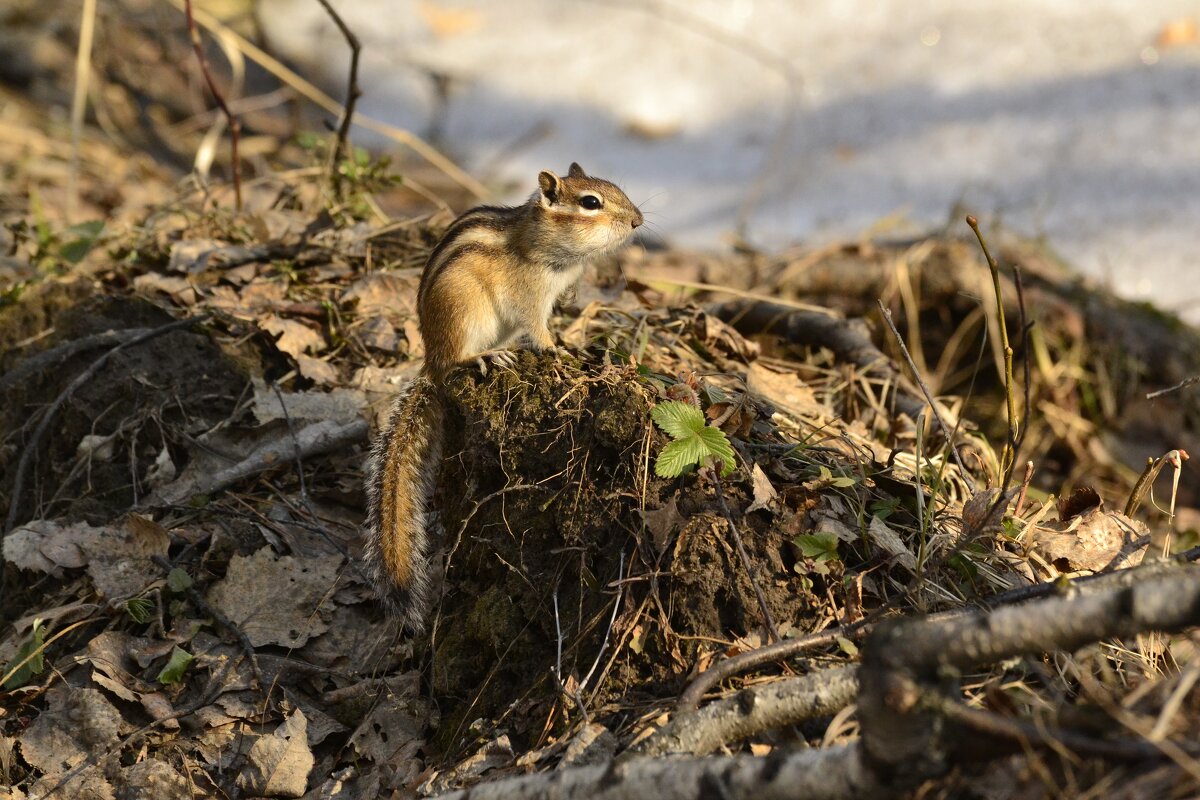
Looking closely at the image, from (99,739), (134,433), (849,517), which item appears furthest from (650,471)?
(134,433)

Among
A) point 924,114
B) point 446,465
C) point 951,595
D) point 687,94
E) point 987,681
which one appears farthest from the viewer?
point 687,94

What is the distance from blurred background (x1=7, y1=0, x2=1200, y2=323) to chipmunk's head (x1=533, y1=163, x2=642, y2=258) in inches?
102

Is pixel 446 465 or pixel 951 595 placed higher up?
pixel 446 465

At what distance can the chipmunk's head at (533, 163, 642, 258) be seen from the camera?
3564 mm

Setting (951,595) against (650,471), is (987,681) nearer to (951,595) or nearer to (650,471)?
(951,595)

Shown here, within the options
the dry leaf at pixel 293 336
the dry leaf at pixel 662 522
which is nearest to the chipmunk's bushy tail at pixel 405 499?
the dry leaf at pixel 662 522

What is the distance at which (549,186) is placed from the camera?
3.63 m

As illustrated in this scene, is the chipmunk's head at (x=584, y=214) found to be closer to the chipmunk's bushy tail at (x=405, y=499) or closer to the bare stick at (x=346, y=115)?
the chipmunk's bushy tail at (x=405, y=499)

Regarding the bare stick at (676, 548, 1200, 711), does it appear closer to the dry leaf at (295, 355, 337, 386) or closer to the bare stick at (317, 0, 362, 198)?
the dry leaf at (295, 355, 337, 386)

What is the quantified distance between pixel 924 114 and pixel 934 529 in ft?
15.7

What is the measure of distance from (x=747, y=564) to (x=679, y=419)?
1.22ft

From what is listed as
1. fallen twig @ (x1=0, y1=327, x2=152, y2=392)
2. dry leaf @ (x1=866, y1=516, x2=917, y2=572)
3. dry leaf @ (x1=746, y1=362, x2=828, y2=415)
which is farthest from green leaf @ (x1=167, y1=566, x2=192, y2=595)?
dry leaf @ (x1=866, y1=516, x2=917, y2=572)

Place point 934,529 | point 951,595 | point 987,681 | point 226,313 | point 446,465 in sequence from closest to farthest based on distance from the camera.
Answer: point 987,681
point 951,595
point 934,529
point 446,465
point 226,313

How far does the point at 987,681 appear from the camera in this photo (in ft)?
7.25
